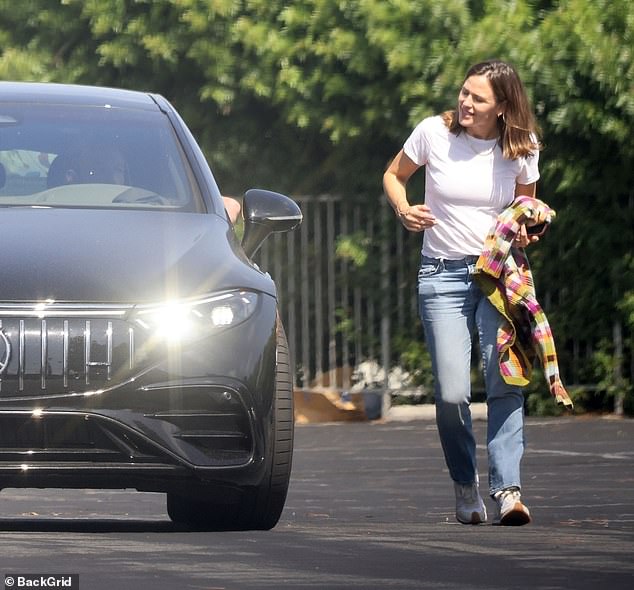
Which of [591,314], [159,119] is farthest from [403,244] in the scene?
[159,119]

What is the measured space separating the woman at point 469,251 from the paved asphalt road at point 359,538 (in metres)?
0.27

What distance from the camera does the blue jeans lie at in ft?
26.4

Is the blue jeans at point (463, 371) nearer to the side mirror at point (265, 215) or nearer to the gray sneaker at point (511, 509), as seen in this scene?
the gray sneaker at point (511, 509)

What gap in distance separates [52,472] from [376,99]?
23.3 feet

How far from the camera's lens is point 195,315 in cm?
700

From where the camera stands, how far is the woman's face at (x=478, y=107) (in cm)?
809

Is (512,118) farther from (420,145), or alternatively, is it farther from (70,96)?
(70,96)

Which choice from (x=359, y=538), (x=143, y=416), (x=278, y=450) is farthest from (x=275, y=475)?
(x=143, y=416)

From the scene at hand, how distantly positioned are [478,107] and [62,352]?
207 centimetres

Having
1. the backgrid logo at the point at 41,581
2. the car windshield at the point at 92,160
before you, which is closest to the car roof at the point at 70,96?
the car windshield at the point at 92,160

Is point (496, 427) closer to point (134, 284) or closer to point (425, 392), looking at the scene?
point (134, 284)

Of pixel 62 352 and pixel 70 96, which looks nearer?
pixel 62 352

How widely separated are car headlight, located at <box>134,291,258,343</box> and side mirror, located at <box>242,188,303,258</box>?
715 mm

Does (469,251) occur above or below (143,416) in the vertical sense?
above
